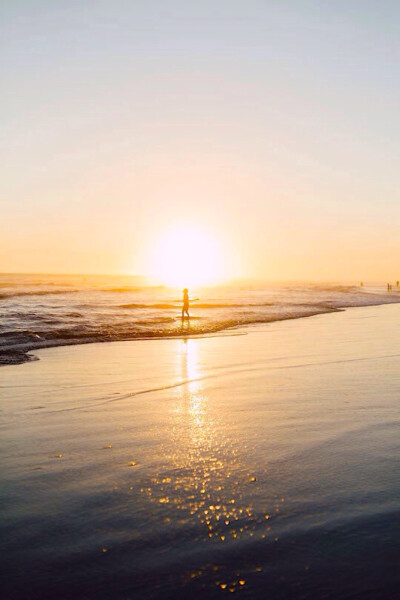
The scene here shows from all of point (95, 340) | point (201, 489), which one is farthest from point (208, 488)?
point (95, 340)

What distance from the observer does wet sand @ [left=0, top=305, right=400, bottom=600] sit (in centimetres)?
350

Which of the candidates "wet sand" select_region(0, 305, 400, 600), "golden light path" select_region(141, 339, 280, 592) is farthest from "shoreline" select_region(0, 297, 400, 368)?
"golden light path" select_region(141, 339, 280, 592)

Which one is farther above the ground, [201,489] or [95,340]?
[95,340]

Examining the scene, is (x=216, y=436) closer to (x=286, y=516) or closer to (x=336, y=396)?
(x=286, y=516)

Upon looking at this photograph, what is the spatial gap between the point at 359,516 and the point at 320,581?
1083 mm

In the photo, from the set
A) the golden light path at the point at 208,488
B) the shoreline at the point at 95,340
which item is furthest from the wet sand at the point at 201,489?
the shoreline at the point at 95,340

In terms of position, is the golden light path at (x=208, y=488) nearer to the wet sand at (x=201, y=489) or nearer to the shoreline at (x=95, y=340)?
the wet sand at (x=201, y=489)

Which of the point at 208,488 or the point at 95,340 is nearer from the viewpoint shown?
the point at 208,488

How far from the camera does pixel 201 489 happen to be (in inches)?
193

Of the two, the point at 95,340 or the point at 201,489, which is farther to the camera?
the point at 95,340

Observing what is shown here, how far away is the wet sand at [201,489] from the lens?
3.50 meters

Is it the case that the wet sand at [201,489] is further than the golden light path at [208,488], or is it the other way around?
the golden light path at [208,488]

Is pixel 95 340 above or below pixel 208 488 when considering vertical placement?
above

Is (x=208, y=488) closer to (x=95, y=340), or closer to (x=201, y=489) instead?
(x=201, y=489)
